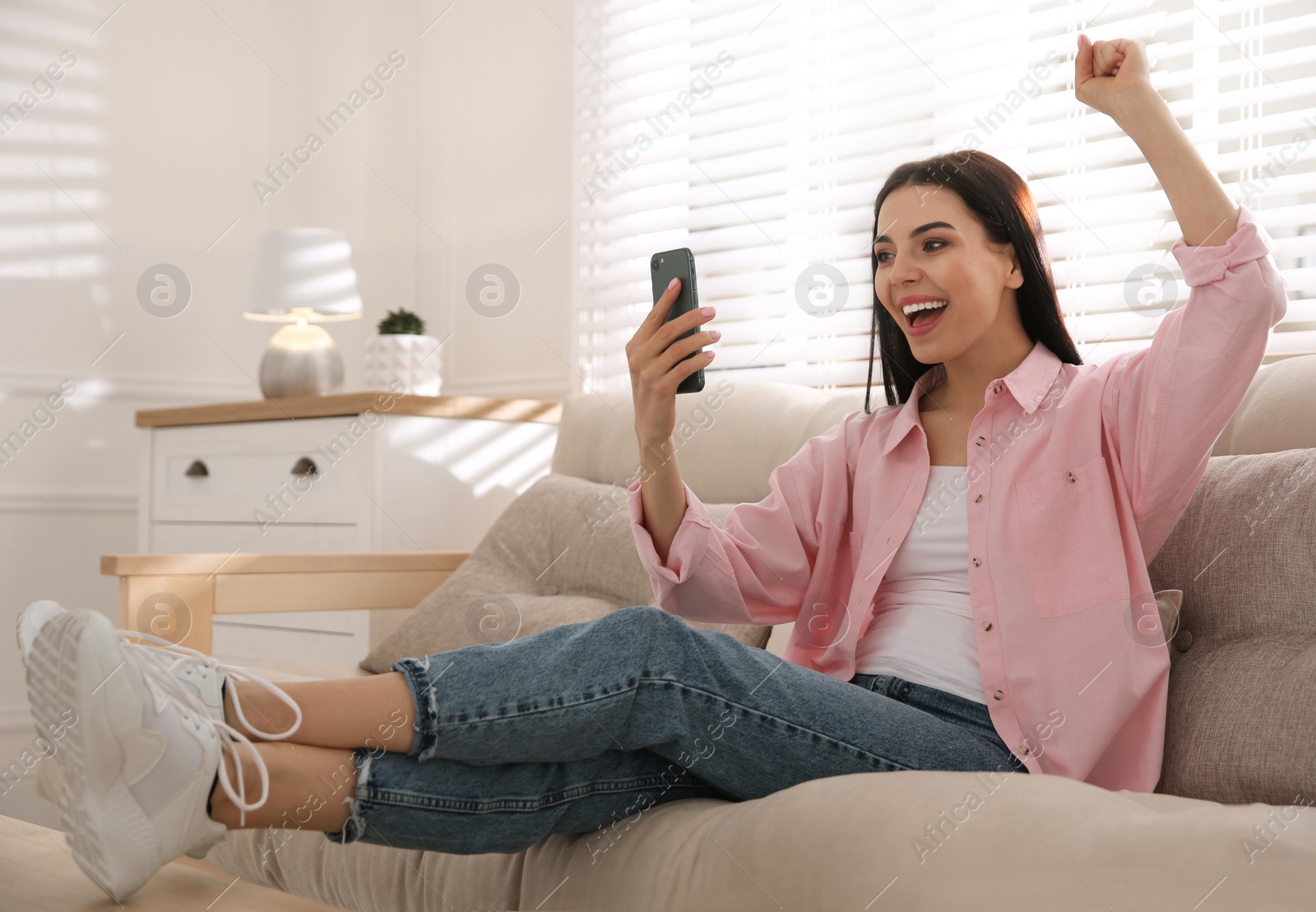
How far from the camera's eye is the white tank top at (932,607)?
4.08ft

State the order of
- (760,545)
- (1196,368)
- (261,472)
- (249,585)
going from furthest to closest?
(261,472) → (249,585) → (760,545) → (1196,368)

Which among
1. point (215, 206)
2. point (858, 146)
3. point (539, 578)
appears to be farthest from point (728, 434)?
point (215, 206)

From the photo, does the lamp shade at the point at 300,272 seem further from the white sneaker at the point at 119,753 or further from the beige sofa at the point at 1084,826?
the white sneaker at the point at 119,753

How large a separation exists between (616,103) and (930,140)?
0.86 meters

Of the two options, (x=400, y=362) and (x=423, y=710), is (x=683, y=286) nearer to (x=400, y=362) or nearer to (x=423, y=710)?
(x=423, y=710)

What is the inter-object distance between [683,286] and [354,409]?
125 centimetres

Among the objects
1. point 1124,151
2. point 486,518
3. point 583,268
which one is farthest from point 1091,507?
point 583,268

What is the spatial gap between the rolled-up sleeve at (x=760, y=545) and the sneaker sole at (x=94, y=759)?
60 cm

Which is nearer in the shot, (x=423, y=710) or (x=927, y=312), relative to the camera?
(x=423, y=710)

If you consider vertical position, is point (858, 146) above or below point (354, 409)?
above

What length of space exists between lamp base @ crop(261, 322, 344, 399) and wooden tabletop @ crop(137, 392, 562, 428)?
0.39 feet

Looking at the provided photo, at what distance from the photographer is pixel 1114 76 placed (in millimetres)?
1220

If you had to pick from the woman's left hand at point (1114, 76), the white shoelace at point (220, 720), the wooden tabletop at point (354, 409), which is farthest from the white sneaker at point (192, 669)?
the wooden tabletop at point (354, 409)

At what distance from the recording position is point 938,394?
4.73 ft
